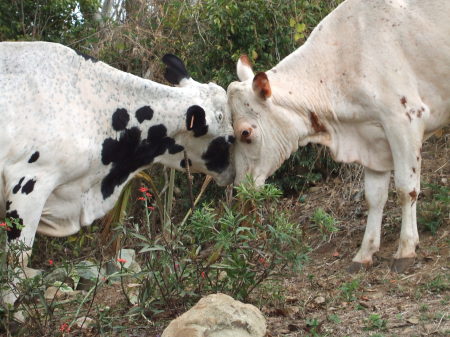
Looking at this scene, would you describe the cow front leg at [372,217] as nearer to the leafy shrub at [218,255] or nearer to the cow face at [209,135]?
the cow face at [209,135]

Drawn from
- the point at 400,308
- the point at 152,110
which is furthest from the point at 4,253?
the point at 400,308

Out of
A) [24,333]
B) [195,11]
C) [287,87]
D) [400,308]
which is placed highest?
[195,11]

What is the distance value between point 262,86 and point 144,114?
1.12 meters

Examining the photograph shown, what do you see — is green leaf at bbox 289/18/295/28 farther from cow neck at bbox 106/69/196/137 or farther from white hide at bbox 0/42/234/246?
cow neck at bbox 106/69/196/137

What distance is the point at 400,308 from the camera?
19.9 feet

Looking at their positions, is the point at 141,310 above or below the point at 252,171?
below

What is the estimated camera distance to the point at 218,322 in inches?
198

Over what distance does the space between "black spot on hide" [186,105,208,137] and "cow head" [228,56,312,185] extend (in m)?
0.47

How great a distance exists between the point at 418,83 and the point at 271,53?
2.96 metres

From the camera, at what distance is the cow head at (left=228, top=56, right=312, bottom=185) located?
7570 millimetres

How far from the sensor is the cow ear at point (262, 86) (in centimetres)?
750

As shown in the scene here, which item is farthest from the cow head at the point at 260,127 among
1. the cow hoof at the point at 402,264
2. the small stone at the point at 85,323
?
the small stone at the point at 85,323

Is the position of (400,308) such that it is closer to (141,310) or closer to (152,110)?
(141,310)

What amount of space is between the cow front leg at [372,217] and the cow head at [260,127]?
77cm
